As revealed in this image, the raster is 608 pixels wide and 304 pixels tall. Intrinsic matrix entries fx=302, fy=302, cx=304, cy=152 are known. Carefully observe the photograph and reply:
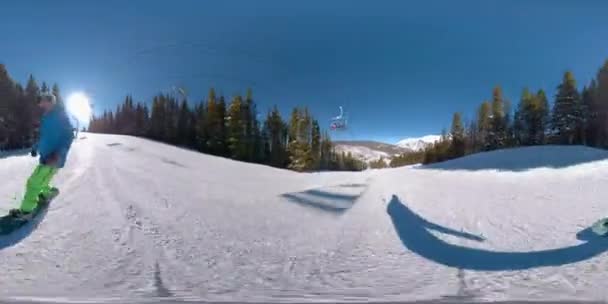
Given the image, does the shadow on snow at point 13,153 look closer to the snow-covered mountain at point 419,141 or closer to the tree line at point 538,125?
the snow-covered mountain at point 419,141

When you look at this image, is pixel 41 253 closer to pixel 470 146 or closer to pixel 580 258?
pixel 580 258

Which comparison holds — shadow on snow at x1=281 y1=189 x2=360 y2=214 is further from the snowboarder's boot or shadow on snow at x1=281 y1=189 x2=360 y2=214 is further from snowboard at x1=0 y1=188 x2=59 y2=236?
the snowboarder's boot

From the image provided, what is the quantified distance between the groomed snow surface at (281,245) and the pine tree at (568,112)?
22640 mm

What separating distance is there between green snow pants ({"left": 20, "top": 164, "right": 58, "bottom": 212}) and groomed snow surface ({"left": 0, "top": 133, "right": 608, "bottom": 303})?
379 millimetres

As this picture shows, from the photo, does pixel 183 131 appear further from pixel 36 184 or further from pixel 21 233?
pixel 21 233

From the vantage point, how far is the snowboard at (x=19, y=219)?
4617mm

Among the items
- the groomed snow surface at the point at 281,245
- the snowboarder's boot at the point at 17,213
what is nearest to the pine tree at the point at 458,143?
the groomed snow surface at the point at 281,245

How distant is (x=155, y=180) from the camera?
336 inches

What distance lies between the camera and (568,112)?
26906 millimetres

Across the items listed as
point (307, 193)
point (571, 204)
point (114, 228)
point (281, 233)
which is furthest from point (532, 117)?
point (114, 228)

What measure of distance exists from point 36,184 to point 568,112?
117 ft

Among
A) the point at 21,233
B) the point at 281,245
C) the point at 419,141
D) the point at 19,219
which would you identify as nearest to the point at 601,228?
the point at 281,245

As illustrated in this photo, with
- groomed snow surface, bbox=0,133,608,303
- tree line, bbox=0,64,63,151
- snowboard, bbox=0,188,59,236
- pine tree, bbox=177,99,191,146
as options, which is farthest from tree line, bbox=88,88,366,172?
snowboard, bbox=0,188,59,236

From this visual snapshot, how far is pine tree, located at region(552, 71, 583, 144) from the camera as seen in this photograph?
25.8 m
